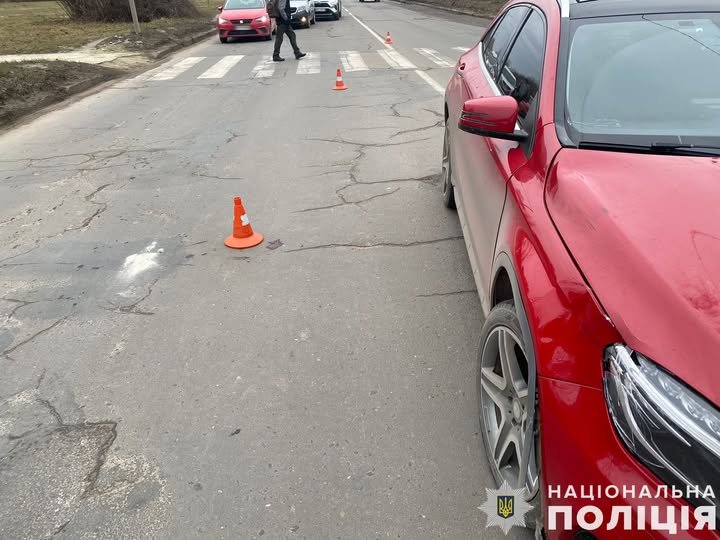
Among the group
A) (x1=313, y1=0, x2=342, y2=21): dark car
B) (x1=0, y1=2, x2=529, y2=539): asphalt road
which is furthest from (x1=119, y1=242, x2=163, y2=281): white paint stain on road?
(x1=313, y1=0, x2=342, y2=21): dark car

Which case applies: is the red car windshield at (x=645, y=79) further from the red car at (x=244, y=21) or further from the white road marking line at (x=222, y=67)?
the red car at (x=244, y=21)

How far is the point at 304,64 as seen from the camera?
14.7 meters

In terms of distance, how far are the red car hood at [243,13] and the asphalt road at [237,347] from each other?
1395 cm

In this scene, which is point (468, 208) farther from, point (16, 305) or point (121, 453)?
point (16, 305)

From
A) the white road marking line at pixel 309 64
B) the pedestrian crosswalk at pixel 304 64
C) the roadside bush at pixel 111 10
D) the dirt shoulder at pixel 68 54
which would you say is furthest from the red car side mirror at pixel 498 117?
the roadside bush at pixel 111 10

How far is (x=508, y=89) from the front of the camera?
3.13 metres

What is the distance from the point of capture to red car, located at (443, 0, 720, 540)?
1375 mm

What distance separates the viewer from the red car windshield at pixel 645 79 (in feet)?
7.60

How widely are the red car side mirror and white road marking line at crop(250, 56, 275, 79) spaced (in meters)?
11.3

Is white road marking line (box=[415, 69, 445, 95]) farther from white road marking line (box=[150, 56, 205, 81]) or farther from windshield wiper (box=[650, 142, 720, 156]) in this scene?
windshield wiper (box=[650, 142, 720, 156])

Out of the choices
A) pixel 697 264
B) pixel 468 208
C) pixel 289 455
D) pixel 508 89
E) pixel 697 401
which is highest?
pixel 508 89

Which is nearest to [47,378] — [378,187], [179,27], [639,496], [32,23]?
[639,496]

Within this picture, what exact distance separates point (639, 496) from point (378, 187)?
4743 millimetres

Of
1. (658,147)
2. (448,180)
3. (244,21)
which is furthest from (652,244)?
(244,21)
